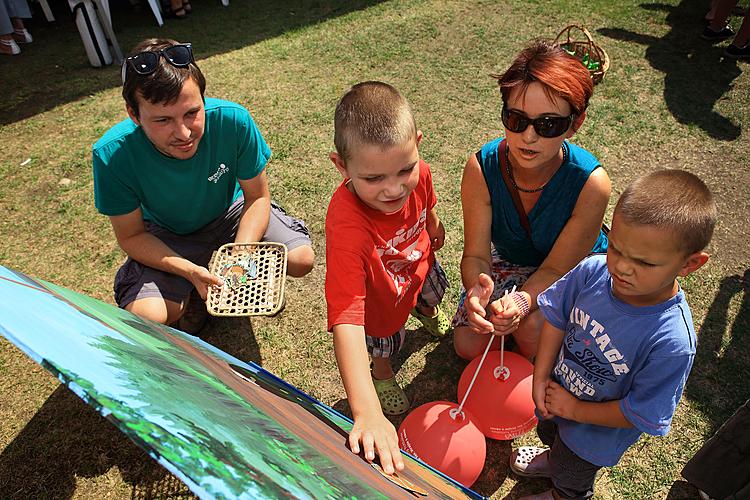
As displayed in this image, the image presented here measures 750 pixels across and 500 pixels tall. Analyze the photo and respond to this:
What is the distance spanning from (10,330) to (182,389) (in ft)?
1.15

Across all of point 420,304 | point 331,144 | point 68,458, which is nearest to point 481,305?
point 420,304

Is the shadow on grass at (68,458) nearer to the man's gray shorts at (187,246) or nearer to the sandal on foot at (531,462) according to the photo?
the man's gray shorts at (187,246)

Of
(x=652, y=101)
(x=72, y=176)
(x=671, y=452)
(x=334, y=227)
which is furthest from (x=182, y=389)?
(x=652, y=101)

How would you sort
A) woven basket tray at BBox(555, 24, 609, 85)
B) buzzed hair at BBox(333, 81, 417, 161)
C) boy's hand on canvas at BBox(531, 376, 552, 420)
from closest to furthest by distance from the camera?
buzzed hair at BBox(333, 81, 417, 161)
boy's hand on canvas at BBox(531, 376, 552, 420)
woven basket tray at BBox(555, 24, 609, 85)

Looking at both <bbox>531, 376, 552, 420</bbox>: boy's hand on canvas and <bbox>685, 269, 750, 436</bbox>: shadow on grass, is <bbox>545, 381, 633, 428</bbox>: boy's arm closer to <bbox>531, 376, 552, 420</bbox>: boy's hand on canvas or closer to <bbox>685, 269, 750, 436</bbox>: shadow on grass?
<bbox>531, 376, 552, 420</bbox>: boy's hand on canvas

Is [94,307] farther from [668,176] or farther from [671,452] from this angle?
[671,452]

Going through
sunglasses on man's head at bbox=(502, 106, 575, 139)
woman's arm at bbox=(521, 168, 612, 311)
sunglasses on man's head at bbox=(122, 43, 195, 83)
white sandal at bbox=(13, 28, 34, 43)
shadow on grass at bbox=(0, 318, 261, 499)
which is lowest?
shadow on grass at bbox=(0, 318, 261, 499)

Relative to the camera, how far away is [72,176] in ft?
15.0

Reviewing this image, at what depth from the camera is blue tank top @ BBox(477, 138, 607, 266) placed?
2.39 metres

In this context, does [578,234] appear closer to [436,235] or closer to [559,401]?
[436,235]

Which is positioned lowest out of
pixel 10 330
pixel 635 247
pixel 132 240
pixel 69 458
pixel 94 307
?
pixel 69 458

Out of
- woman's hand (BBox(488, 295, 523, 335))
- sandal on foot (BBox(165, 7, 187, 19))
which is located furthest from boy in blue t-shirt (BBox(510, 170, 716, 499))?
sandal on foot (BBox(165, 7, 187, 19))

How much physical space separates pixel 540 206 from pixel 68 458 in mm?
2793

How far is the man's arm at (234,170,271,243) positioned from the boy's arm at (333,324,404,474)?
1.27 meters
